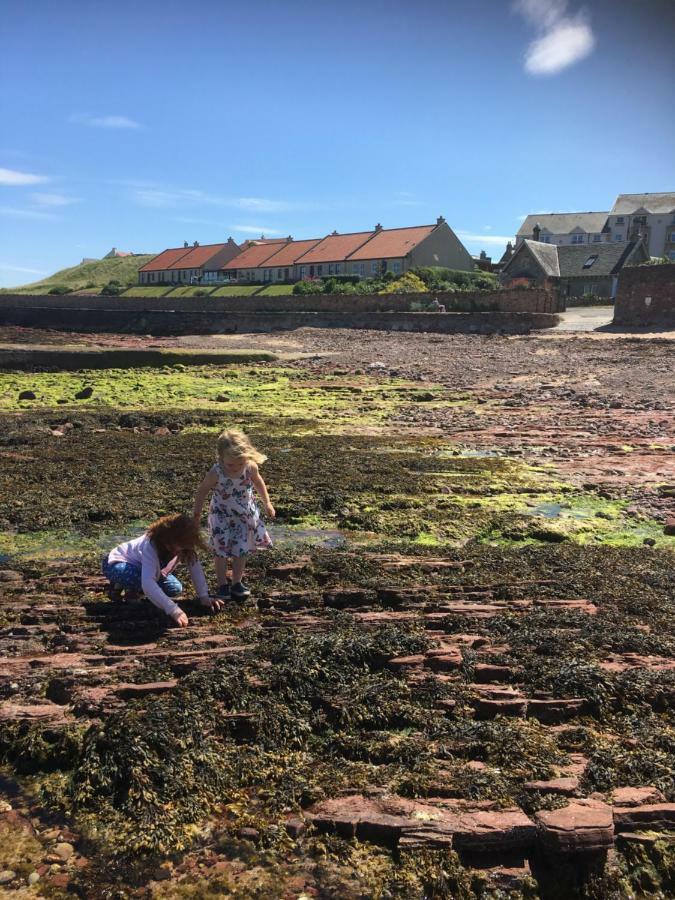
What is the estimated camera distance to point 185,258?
9756 cm

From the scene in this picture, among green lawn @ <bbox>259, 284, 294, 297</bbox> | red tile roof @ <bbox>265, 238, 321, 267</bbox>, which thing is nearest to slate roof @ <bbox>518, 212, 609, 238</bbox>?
red tile roof @ <bbox>265, 238, 321, 267</bbox>

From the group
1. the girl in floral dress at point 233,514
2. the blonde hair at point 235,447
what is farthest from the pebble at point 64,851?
the blonde hair at point 235,447

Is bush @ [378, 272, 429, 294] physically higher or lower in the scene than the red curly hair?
higher

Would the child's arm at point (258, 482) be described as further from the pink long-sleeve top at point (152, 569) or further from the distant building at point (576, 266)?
the distant building at point (576, 266)

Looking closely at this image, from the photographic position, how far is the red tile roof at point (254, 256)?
86.0 meters

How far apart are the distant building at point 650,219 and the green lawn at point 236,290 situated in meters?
41.6

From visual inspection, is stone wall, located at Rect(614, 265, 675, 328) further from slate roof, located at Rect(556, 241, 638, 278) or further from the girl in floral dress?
the girl in floral dress

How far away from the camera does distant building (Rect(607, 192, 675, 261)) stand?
8300cm

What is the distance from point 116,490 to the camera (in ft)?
31.6

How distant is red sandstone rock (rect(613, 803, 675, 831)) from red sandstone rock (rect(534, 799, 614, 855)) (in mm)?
93

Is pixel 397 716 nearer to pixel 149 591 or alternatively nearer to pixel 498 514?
pixel 149 591

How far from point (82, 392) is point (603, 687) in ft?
53.4

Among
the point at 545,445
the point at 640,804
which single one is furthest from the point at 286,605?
the point at 545,445

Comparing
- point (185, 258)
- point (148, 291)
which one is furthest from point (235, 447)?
point (185, 258)
